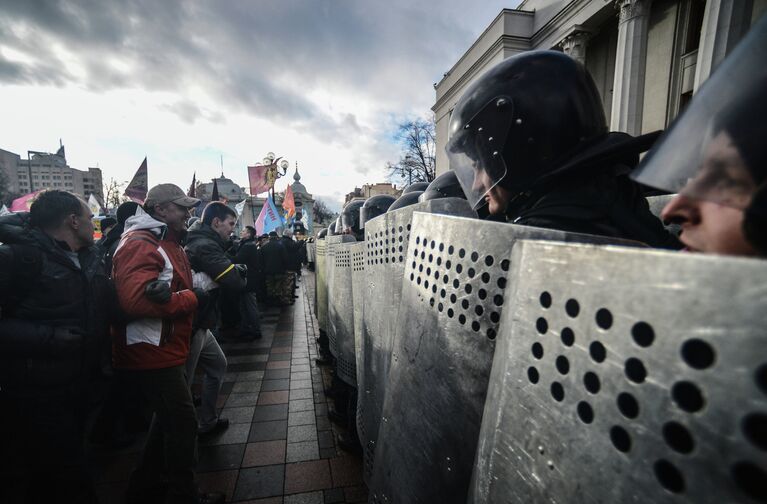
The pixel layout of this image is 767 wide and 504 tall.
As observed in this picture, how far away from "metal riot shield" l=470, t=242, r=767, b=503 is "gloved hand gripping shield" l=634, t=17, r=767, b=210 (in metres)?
0.23

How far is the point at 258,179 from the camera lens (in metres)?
16.2

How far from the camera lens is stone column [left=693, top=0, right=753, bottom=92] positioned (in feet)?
30.8

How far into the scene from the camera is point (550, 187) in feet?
Result: 4.50

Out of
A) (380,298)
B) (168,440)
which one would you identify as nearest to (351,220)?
(380,298)

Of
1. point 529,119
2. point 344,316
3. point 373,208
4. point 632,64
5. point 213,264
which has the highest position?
point 632,64

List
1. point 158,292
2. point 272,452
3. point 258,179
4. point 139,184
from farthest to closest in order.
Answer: point 258,179, point 139,184, point 272,452, point 158,292

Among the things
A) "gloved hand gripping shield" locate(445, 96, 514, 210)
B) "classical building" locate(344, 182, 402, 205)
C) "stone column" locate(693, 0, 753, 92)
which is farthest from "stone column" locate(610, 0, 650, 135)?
"classical building" locate(344, 182, 402, 205)

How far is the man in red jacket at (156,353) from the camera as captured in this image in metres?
2.29

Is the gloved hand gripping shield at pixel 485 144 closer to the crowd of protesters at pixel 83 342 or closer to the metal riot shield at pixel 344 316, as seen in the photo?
the metal riot shield at pixel 344 316

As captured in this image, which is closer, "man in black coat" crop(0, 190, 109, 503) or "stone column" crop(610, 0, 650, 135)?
"man in black coat" crop(0, 190, 109, 503)

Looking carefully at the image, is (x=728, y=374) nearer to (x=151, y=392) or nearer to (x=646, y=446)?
(x=646, y=446)

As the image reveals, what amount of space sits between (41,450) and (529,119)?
323cm

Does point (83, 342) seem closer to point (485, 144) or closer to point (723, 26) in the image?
point (485, 144)

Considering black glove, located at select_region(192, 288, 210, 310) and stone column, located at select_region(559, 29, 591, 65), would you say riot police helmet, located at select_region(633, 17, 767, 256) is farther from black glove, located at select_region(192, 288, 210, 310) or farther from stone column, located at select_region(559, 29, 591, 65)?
stone column, located at select_region(559, 29, 591, 65)
